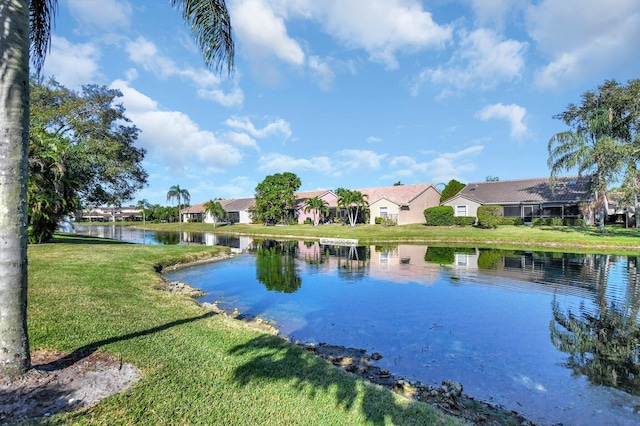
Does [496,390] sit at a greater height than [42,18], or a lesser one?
lesser

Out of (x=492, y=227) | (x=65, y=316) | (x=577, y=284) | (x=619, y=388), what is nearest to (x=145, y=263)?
(x=65, y=316)

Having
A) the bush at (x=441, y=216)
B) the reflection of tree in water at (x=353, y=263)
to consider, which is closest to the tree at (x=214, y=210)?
the bush at (x=441, y=216)

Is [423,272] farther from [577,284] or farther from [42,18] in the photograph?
[42,18]

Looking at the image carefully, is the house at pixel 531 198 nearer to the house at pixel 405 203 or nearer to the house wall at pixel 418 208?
the house wall at pixel 418 208

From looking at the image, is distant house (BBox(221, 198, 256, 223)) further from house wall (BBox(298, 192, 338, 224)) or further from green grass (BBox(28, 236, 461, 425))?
green grass (BBox(28, 236, 461, 425))

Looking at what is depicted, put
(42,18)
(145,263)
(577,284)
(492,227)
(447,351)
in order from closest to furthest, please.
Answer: (42,18), (447,351), (577,284), (145,263), (492,227)

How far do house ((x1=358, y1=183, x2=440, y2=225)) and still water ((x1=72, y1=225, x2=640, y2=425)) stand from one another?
26.4 metres

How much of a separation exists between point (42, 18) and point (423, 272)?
16882mm

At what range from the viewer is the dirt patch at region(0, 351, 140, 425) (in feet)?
12.0

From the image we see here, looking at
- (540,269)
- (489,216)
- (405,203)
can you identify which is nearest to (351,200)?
(405,203)

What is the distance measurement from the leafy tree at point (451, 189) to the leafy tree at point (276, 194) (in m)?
22.7

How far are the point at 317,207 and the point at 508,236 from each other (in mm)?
27099

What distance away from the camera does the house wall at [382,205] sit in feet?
154

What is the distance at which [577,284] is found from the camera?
47.1ft
